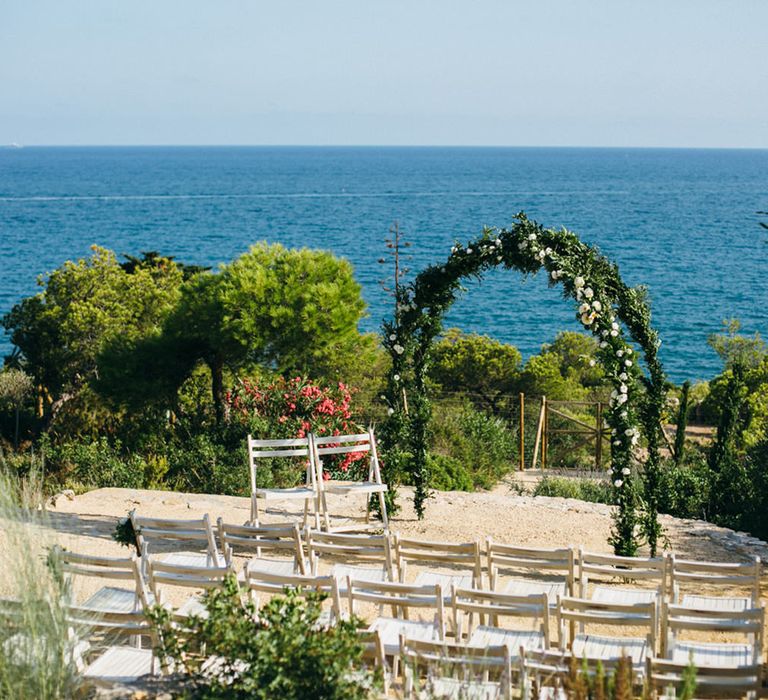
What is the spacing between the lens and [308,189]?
128875mm

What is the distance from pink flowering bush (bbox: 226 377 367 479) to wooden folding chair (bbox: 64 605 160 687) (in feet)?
22.7

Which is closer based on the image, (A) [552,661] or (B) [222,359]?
(A) [552,661]

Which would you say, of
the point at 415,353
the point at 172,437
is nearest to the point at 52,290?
the point at 172,437

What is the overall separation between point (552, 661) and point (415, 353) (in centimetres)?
591

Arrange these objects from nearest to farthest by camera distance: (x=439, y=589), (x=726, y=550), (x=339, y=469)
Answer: (x=439, y=589) < (x=726, y=550) < (x=339, y=469)

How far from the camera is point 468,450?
50.2 ft

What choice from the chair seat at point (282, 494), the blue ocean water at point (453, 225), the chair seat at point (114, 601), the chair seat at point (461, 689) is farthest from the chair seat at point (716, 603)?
the blue ocean water at point (453, 225)

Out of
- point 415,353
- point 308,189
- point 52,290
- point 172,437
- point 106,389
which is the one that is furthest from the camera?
point 308,189

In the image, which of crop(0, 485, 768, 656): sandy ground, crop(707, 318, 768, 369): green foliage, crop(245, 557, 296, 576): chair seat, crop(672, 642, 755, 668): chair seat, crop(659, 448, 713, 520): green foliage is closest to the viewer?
crop(672, 642, 755, 668): chair seat

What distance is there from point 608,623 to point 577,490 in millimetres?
7878

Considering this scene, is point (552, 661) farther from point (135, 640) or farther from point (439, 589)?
point (135, 640)

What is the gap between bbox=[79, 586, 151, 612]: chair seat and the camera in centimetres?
658

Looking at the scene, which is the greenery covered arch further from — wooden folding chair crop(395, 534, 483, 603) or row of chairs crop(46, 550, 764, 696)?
row of chairs crop(46, 550, 764, 696)

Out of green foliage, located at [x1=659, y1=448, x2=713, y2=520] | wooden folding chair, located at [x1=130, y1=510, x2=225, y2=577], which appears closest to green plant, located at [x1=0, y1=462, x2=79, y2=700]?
wooden folding chair, located at [x1=130, y1=510, x2=225, y2=577]
